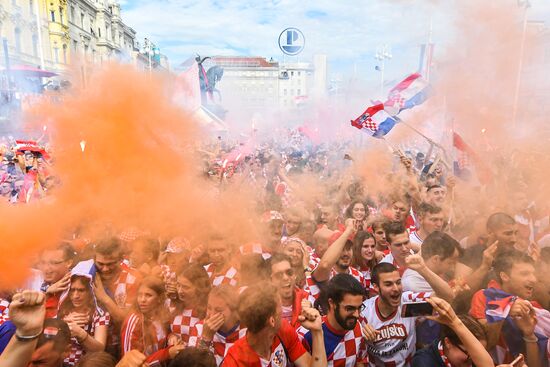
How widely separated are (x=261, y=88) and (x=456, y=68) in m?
14.3

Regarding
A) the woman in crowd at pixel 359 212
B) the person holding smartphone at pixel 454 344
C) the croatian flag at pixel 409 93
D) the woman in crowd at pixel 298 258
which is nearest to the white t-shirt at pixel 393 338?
the person holding smartphone at pixel 454 344

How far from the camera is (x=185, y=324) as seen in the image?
3.01 metres

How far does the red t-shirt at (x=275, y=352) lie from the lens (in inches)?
93.0

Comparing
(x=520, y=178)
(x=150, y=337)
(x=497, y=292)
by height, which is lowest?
(x=150, y=337)

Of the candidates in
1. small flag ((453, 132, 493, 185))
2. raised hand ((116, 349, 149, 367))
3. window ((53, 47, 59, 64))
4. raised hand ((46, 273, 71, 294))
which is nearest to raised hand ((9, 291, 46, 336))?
raised hand ((116, 349, 149, 367))

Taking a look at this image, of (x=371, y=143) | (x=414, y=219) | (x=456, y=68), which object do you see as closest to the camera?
(x=414, y=219)

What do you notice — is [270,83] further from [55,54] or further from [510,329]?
[55,54]

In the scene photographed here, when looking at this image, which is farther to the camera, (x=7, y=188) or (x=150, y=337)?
(x=7, y=188)

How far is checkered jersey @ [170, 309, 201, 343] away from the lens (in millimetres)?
2947

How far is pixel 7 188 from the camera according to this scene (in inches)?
283

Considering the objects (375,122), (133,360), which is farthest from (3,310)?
(375,122)

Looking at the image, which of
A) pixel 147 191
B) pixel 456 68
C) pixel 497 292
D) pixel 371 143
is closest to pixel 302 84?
pixel 371 143

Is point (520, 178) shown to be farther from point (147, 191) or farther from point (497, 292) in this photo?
point (147, 191)

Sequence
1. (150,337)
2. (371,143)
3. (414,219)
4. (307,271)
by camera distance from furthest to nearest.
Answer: (371,143), (414,219), (307,271), (150,337)
